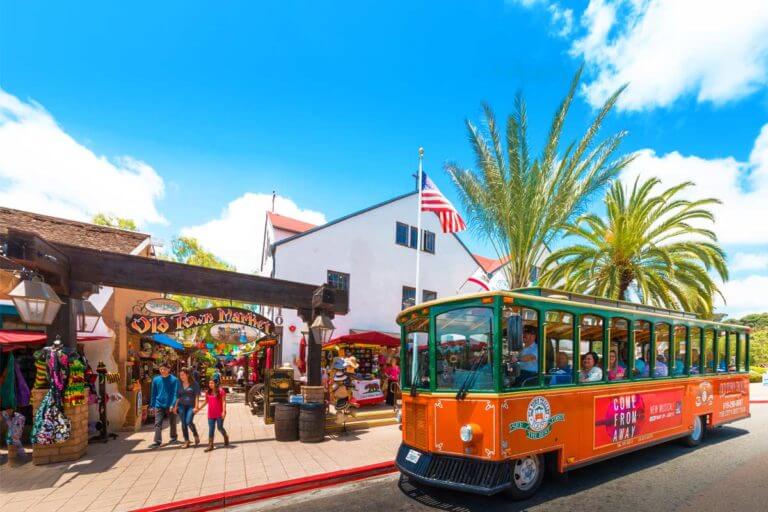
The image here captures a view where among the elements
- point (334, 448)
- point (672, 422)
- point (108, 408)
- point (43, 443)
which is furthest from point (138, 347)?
point (672, 422)

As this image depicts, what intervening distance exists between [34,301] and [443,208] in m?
10.5

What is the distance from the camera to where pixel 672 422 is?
8414 millimetres

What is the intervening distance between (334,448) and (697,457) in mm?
7214

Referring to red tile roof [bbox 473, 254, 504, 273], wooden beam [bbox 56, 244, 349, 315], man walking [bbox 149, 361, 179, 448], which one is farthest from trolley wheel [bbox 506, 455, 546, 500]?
red tile roof [bbox 473, 254, 504, 273]

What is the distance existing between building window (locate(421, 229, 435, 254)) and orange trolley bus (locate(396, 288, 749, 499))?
1423 cm

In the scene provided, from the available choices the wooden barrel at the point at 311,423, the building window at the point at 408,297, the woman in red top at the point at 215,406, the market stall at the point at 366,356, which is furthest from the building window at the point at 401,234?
the woman in red top at the point at 215,406

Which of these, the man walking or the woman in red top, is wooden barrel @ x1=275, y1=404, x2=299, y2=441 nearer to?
the woman in red top

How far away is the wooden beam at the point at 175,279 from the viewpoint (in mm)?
8625

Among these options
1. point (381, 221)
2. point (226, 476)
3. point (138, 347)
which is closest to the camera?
point (226, 476)

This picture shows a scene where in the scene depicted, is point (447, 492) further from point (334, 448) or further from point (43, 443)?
point (43, 443)

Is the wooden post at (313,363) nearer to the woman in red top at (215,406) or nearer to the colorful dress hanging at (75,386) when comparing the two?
the woman in red top at (215,406)

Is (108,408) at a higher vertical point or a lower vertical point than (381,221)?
lower

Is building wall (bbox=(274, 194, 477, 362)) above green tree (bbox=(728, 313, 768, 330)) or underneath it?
above

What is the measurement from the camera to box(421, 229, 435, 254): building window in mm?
22234
